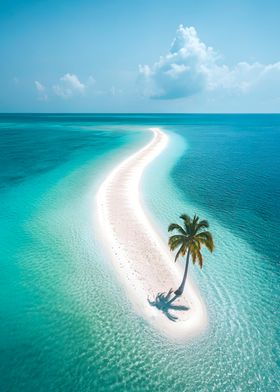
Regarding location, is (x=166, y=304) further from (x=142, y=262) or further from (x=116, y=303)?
(x=142, y=262)

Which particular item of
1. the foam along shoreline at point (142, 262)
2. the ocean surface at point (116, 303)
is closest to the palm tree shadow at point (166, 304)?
the foam along shoreline at point (142, 262)

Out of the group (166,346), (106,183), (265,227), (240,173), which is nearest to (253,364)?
(166,346)

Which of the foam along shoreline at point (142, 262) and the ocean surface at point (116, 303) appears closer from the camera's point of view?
the ocean surface at point (116, 303)

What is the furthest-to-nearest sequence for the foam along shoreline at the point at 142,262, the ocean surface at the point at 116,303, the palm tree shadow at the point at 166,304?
1. the palm tree shadow at the point at 166,304
2. the foam along shoreline at the point at 142,262
3. the ocean surface at the point at 116,303

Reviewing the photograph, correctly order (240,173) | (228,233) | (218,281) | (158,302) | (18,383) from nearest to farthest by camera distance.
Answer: (18,383)
(158,302)
(218,281)
(228,233)
(240,173)

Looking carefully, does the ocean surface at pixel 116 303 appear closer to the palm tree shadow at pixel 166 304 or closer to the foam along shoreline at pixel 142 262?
the foam along shoreline at pixel 142 262

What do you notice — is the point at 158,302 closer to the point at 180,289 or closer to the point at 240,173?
the point at 180,289
